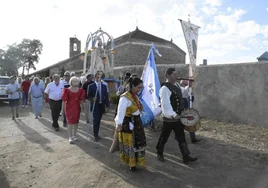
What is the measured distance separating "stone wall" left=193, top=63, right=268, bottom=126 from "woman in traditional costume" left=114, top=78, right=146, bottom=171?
183 inches

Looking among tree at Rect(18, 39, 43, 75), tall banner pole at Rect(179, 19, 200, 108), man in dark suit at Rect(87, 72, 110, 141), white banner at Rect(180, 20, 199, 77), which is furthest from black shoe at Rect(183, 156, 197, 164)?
tree at Rect(18, 39, 43, 75)

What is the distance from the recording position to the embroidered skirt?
4906 mm

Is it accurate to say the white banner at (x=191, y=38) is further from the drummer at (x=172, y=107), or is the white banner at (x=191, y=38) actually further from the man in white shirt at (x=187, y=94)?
the drummer at (x=172, y=107)

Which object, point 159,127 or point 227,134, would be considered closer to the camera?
point 227,134

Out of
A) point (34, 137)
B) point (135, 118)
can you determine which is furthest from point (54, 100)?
point (135, 118)

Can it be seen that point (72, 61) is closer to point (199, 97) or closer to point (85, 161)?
point (199, 97)

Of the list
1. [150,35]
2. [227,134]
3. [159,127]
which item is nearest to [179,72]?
[159,127]

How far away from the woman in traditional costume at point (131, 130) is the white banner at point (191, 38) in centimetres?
243

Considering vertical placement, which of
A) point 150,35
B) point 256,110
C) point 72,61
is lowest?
point 256,110

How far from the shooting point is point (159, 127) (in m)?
8.63

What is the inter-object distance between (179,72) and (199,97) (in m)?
1.25

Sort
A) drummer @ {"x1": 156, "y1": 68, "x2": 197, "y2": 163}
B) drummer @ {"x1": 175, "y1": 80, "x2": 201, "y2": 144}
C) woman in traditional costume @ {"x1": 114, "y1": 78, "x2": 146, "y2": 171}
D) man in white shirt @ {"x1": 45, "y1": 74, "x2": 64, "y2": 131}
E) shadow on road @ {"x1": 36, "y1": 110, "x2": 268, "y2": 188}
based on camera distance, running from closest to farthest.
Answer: shadow on road @ {"x1": 36, "y1": 110, "x2": 268, "y2": 188}
woman in traditional costume @ {"x1": 114, "y1": 78, "x2": 146, "y2": 171}
drummer @ {"x1": 156, "y1": 68, "x2": 197, "y2": 163}
drummer @ {"x1": 175, "y1": 80, "x2": 201, "y2": 144}
man in white shirt @ {"x1": 45, "y1": 74, "x2": 64, "y2": 131}

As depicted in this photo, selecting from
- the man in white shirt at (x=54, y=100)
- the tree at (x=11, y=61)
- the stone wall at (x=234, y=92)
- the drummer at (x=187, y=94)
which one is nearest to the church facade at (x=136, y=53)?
the man in white shirt at (x=54, y=100)

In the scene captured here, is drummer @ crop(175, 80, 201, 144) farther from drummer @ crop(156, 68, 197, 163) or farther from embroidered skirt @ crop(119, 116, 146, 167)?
embroidered skirt @ crop(119, 116, 146, 167)
